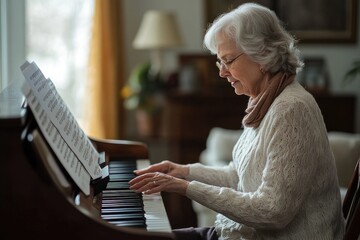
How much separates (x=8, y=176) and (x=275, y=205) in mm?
713

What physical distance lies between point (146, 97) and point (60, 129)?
8.85 feet

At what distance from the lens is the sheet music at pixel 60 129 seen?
60.2 inches

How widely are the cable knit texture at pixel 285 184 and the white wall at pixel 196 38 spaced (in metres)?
2.94

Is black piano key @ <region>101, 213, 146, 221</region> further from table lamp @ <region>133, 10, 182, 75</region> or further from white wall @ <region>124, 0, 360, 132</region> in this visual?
white wall @ <region>124, 0, 360, 132</region>

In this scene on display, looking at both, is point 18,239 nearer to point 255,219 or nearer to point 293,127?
point 255,219

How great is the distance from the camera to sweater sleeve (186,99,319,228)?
1.73m

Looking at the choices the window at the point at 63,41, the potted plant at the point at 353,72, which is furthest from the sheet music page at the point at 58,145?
the window at the point at 63,41

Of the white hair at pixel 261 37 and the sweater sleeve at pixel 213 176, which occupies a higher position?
the white hair at pixel 261 37

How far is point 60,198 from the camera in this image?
1436 millimetres

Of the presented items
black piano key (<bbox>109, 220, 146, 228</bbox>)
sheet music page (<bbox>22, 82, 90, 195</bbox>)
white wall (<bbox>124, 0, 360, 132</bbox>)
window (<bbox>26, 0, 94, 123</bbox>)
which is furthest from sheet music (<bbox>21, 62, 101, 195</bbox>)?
white wall (<bbox>124, 0, 360, 132</bbox>)

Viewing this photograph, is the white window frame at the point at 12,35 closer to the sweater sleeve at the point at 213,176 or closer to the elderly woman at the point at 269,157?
the sweater sleeve at the point at 213,176

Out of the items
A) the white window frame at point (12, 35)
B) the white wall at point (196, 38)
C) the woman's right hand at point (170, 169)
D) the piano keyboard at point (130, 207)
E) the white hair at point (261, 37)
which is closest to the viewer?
the piano keyboard at point (130, 207)

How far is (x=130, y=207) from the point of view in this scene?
176 centimetres

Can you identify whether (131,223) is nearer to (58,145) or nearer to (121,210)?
(121,210)
